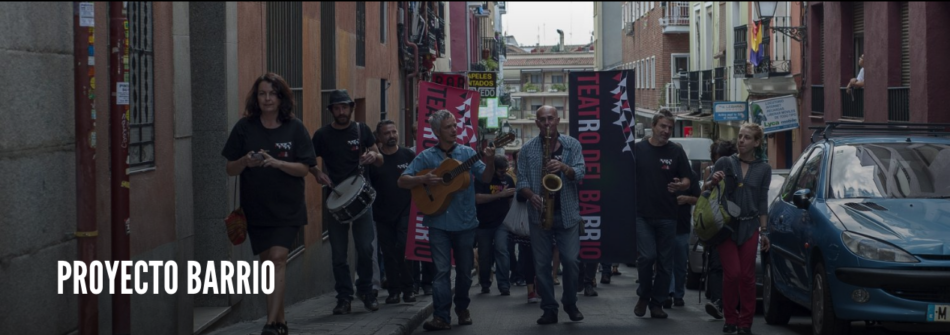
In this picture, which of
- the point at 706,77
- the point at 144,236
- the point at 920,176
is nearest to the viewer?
the point at 144,236

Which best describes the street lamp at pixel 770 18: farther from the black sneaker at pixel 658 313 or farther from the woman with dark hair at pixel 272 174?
the woman with dark hair at pixel 272 174

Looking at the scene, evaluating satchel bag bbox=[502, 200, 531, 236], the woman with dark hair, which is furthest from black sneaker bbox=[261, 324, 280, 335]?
satchel bag bbox=[502, 200, 531, 236]

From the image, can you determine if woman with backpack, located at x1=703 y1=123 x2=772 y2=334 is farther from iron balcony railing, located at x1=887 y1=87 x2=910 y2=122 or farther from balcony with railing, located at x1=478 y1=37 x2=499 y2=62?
balcony with railing, located at x1=478 y1=37 x2=499 y2=62

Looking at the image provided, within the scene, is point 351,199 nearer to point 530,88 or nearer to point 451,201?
point 451,201

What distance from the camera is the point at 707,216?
31.5 ft

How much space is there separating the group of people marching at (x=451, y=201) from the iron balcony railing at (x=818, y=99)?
15.6 metres

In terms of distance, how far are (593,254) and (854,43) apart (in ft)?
49.9

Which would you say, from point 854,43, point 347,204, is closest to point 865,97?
point 854,43

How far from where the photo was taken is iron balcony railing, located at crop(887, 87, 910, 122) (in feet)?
68.4

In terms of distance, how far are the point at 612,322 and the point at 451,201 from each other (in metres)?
2.03

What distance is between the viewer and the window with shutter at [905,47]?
21.2 m

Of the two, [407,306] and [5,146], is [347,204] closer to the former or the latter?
[407,306]

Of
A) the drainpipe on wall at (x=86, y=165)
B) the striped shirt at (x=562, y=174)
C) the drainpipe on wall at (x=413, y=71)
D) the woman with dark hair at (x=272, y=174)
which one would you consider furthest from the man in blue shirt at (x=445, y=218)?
the drainpipe on wall at (x=413, y=71)

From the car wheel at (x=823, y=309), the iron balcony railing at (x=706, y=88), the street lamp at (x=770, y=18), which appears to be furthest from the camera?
the iron balcony railing at (x=706, y=88)
